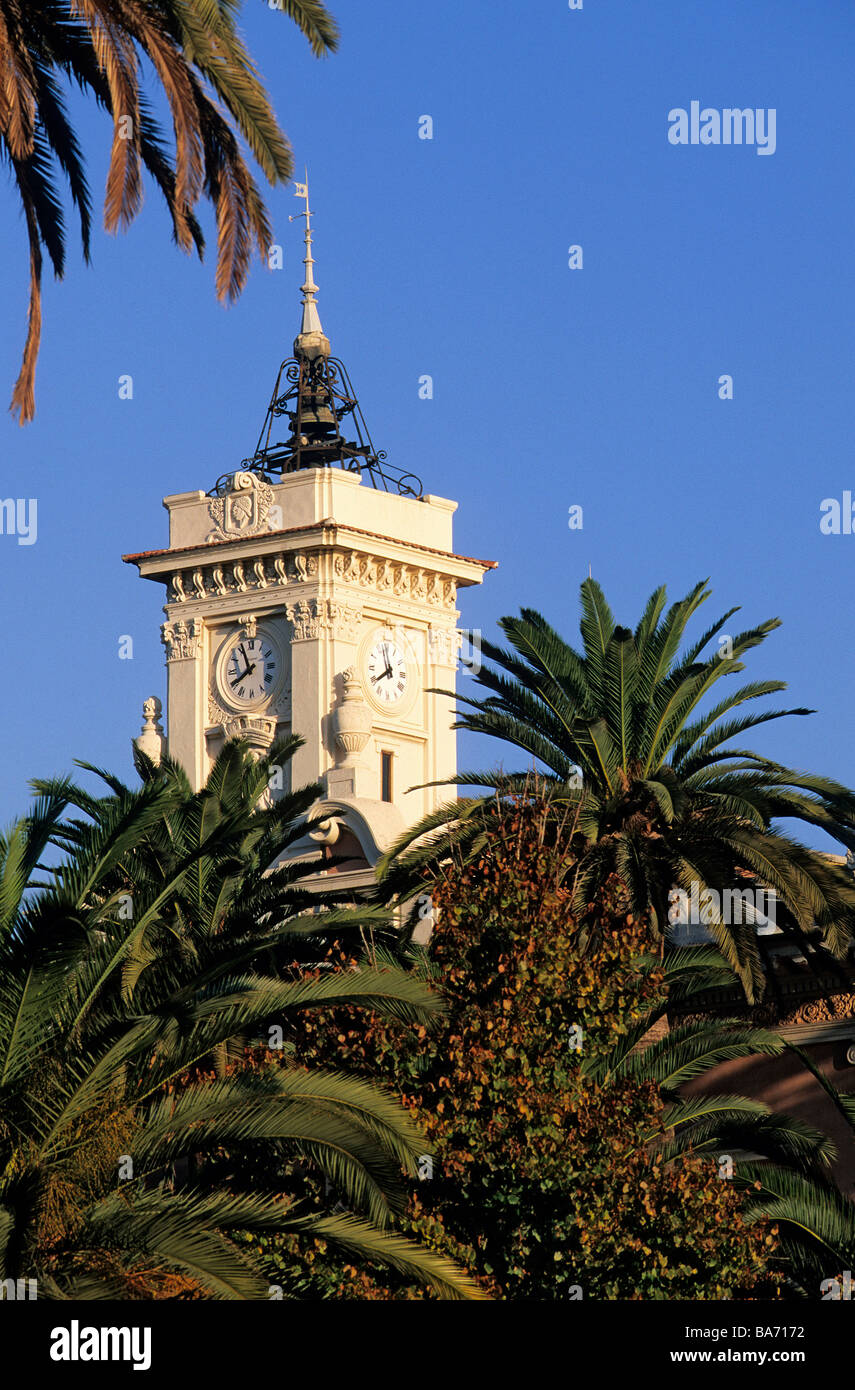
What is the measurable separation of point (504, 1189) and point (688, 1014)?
1002cm

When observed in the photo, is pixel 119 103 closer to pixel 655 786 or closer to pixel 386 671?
pixel 655 786

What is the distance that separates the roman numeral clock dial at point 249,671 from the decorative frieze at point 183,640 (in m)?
0.78

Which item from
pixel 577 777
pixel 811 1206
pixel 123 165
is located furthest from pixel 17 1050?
pixel 577 777

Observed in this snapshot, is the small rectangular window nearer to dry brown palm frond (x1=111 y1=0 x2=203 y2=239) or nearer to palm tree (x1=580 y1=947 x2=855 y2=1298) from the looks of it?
palm tree (x1=580 y1=947 x2=855 y2=1298)

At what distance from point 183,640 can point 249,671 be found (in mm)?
1966

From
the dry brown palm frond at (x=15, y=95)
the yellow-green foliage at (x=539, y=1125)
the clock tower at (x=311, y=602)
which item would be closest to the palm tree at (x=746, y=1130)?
the yellow-green foliage at (x=539, y=1125)

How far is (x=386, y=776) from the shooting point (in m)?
73.2

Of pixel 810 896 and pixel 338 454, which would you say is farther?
pixel 338 454

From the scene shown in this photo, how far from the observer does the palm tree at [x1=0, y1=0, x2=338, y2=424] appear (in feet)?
62.5

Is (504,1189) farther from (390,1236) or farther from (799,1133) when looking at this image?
(799,1133)

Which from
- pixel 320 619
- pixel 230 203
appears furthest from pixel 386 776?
pixel 230 203

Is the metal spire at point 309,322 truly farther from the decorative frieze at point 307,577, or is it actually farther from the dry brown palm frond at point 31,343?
the dry brown palm frond at point 31,343

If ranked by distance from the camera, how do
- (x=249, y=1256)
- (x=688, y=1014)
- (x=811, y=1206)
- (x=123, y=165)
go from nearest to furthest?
(x=123, y=165)
(x=249, y=1256)
(x=811, y=1206)
(x=688, y=1014)
